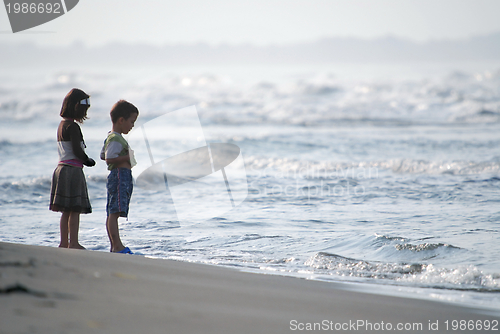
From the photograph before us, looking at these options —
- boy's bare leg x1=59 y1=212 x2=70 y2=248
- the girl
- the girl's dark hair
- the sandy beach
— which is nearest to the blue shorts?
the girl

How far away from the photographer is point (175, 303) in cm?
214

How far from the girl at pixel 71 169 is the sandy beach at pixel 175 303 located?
941 mm

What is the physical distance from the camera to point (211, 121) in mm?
22891

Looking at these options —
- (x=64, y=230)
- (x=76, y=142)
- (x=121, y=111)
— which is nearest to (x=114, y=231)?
(x=64, y=230)

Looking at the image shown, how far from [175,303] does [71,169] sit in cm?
214

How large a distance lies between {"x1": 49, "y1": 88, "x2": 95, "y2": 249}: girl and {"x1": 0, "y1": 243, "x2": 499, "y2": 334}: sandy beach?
0.94 metres

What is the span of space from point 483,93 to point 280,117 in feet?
43.0

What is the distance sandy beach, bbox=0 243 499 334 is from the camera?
1.83 metres

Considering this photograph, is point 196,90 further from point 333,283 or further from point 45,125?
point 333,283

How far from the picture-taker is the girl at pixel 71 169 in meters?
3.84

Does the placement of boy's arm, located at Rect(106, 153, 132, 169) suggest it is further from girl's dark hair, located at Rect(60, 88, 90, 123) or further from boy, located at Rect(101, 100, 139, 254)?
girl's dark hair, located at Rect(60, 88, 90, 123)

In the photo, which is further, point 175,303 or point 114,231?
point 114,231

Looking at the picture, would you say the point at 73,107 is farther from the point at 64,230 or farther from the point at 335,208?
the point at 335,208

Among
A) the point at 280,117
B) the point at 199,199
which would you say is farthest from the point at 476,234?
the point at 280,117
